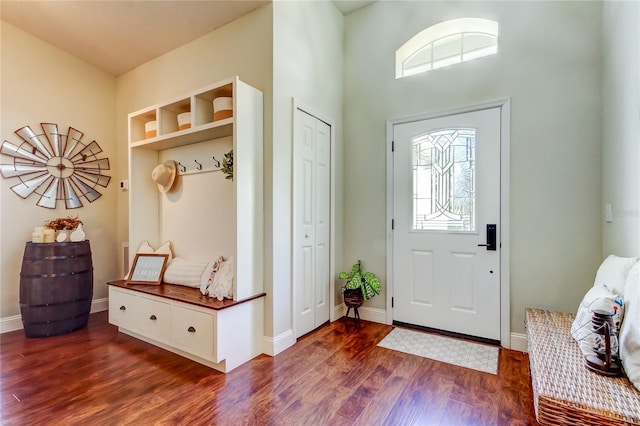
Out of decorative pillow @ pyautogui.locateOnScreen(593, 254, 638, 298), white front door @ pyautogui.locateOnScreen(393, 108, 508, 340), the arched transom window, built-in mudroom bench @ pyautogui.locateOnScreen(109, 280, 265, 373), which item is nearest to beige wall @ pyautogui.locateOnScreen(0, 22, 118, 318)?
built-in mudroom bench @ pyautogui.locateOnScreen(109, 280, 265, 373)

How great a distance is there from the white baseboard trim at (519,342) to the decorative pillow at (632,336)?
1227 mm

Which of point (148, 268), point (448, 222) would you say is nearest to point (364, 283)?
point (448, 222)

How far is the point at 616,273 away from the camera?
5.87 ft

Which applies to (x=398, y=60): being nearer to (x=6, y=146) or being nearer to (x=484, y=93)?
(x=484, y=93)

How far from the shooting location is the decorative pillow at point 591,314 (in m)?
1.49

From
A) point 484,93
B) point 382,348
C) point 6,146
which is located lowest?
point 382,348

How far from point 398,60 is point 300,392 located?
3.18 m

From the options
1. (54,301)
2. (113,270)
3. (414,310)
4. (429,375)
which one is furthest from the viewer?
(113,270)

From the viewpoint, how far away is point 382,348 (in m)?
2.63

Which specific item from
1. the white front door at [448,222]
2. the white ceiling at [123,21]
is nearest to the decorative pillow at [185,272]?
the white front door at [448,222]

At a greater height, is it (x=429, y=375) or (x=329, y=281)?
(x=329, y=281)

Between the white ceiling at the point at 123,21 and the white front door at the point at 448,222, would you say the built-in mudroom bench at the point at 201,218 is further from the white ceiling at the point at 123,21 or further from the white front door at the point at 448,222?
the white front door at the point at 448,222

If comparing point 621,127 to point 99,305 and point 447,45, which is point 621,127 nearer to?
point 447,45

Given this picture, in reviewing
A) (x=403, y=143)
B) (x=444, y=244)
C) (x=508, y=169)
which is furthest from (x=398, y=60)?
(x=444, y=244)
